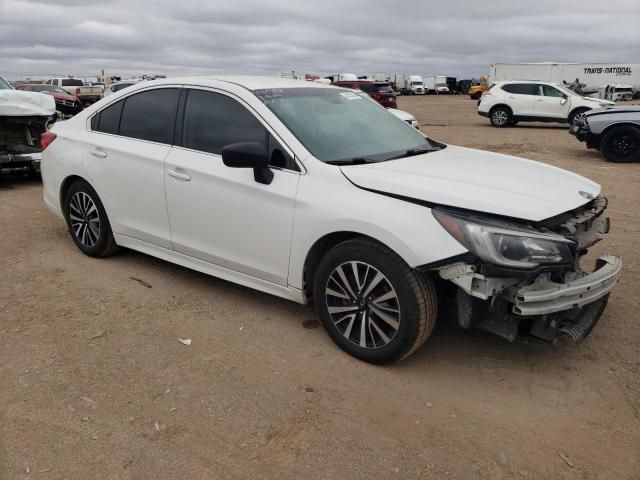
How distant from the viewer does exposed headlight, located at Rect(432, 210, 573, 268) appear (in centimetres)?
275

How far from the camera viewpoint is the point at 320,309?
343 centimetres

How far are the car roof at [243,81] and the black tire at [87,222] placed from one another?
1.14m

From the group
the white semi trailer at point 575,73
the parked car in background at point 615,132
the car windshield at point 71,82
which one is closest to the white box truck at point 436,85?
the white semi trailer at point 575,73

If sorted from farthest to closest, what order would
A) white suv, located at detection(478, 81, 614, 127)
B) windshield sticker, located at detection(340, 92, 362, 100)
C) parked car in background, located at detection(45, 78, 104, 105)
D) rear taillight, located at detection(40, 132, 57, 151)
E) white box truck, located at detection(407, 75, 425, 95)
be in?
white box truck, located at detection(407, 75, 425, 95) → parked car in background, located at detection(45, 78, 104, 105) → white suv, located at detection(478, 81, 614, 127) → rear taillight, located at detection(40, 132, 57, 151) → windshield sticker, located at detection(340, 92, 362, 100)

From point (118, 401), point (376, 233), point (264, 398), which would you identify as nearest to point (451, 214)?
point (376, 233)

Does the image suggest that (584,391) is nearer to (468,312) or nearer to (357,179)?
(468,312)

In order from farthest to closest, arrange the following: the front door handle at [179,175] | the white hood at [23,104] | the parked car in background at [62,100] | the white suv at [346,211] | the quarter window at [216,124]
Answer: the parked car in background at [62,100] < the white hood at [23,104] < the front door handle at [179,175] < the quarter window at [216,124] < the white suv at [346,211]

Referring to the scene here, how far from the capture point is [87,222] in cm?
489

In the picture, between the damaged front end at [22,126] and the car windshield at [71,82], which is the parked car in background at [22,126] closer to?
the damaged front end at [22,126]

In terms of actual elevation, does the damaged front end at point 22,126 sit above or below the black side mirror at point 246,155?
below

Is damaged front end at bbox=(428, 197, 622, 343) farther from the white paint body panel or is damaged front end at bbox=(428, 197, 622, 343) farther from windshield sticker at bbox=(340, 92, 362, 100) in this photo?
windshield sticker at bbox=(340, 92, 362, 100)

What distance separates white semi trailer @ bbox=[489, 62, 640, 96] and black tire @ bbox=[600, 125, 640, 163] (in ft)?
105

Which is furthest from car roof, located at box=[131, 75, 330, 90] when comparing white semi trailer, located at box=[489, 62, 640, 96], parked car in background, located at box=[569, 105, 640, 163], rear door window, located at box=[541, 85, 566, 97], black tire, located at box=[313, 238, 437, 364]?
white semi trailer, located at box=[489, 62, 640, 96]

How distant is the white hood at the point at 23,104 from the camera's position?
8.32 meters
